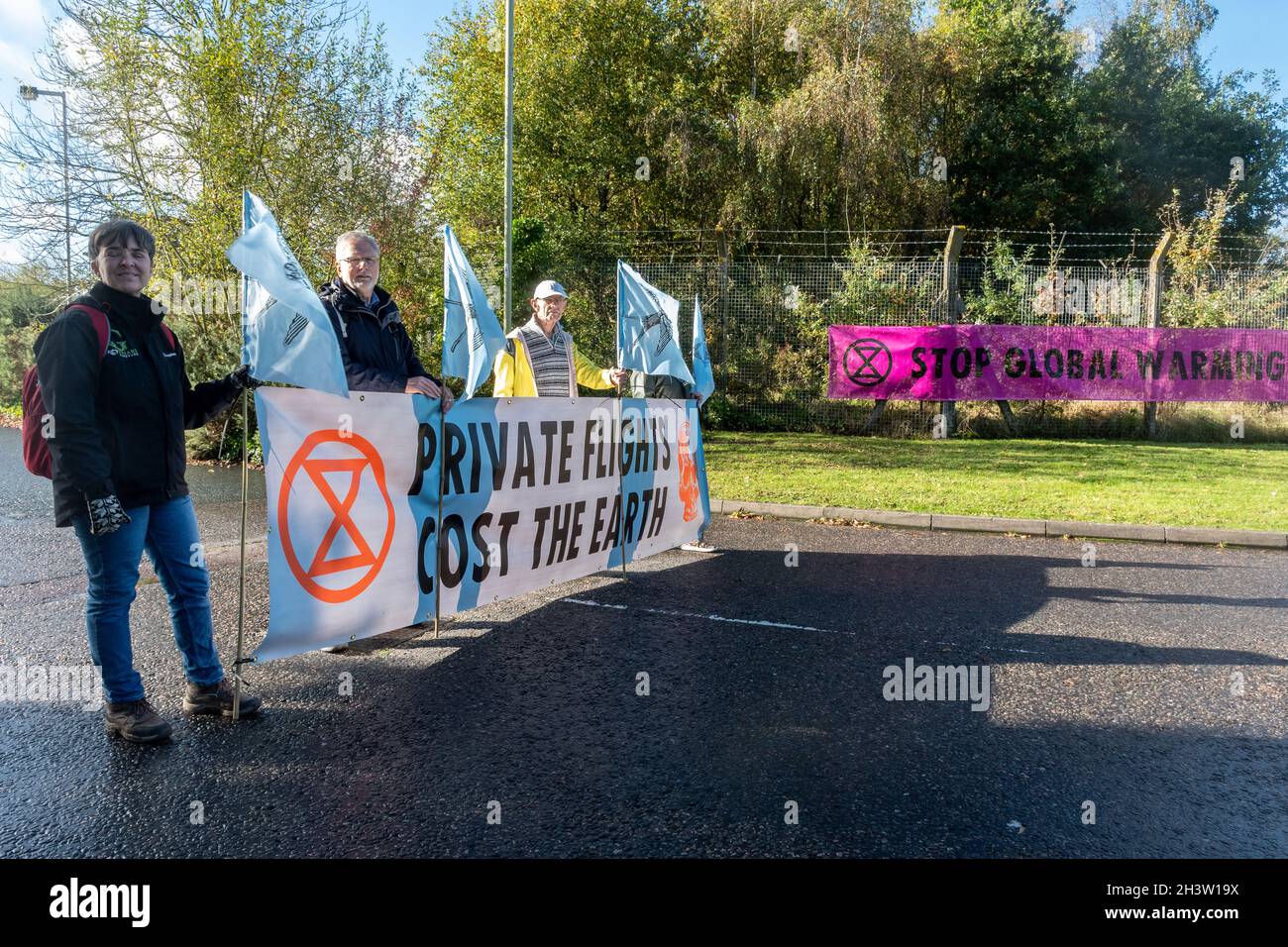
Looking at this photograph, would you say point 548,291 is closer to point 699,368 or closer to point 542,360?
point 542,360

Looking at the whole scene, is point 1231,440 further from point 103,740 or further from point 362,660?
point 103,740

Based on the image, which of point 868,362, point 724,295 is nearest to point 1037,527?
point 868,362

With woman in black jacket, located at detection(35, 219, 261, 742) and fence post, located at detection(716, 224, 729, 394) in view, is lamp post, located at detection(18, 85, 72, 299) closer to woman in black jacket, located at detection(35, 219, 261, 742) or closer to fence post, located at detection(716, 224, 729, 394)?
fence post, located at detection(716, 224, 729, 394)

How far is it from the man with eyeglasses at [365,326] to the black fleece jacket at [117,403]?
1.05 m

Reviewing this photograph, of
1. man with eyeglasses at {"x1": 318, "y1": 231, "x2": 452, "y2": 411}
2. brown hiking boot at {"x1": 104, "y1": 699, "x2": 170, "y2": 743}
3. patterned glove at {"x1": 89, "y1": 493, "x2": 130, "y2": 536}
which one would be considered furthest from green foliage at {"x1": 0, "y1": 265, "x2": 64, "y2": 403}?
patterned glove at {"x1": 89, "y1": 493, "x2": 130, "y2": 536}

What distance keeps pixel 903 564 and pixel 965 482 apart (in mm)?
4526

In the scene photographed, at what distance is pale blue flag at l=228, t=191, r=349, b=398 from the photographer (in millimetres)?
3955

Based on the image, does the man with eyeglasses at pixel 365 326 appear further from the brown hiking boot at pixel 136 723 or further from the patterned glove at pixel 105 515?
the brown hiking boot at pixel 136 723

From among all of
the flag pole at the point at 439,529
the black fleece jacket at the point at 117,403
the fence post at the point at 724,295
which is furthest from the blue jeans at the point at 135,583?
the fence post at the point at 724,295

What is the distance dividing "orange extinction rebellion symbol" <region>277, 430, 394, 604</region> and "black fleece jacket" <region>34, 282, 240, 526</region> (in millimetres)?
425

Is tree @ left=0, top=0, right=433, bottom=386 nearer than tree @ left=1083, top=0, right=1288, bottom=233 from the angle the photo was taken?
Yes

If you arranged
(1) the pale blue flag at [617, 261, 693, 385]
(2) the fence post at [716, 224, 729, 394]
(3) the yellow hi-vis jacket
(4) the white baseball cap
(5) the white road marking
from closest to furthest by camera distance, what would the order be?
(5) the white road marking → (3) the yellow hi-vis jacket → (4) the white baseball cap → (1) the pale blue flag at [617, 261, 693, 385] → (2) the fence post at [716, 224, 729, 394]

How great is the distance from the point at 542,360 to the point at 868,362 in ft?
39.5
